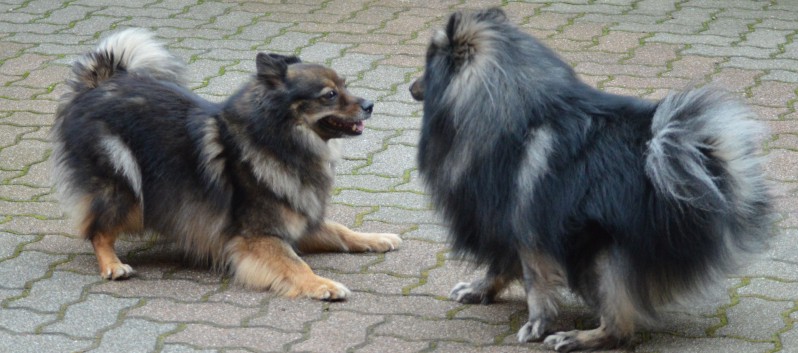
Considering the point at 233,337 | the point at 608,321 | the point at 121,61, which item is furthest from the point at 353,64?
the point at 608,321

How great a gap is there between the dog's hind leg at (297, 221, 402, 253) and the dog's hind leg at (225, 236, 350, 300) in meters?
0.32

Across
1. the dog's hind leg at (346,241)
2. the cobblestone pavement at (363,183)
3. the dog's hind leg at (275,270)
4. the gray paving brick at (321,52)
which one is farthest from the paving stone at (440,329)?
the gray paving brick at (321,52)

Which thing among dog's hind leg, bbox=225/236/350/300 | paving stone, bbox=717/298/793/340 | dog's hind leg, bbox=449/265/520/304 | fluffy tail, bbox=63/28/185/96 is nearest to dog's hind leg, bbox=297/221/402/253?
dog's hind leg, bbox=225/236/350/300

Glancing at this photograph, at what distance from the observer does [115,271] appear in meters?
5.28

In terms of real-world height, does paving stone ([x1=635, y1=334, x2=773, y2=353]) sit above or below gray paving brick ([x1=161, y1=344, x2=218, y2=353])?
below

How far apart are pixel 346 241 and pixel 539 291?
1288 mm

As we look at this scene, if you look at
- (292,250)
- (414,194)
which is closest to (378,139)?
(414,194)

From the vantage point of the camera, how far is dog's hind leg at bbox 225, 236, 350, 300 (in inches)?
201

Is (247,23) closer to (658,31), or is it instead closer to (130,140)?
(658,31)

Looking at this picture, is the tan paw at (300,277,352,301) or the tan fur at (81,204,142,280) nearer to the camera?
the tan paw at (300,277,352,301)

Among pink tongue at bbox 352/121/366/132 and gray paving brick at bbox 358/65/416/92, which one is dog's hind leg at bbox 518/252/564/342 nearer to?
pink tongue at bbox 352/121/366/132

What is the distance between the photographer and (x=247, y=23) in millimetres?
9234

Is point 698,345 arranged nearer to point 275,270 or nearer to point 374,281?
point 374,281

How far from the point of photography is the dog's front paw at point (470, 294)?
5059mm
